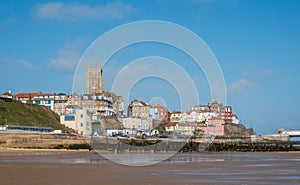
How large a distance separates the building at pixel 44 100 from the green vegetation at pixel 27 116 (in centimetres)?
4010

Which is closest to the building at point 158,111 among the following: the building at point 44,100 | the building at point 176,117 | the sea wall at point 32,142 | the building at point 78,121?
the building at point 78,121

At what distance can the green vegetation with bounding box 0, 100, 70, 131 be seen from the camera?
78750mm

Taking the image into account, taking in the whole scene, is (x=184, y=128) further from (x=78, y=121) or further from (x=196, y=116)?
(x=78, y=121)

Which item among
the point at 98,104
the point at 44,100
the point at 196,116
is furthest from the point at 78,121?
the point at 44,100

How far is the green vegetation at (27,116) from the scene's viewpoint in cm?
7875

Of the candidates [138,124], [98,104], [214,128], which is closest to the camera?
[138,124]

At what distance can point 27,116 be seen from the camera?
278 ft

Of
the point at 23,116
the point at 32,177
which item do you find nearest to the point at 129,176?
the point at 32,177

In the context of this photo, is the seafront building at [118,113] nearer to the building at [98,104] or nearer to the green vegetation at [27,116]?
the building at [98,104]

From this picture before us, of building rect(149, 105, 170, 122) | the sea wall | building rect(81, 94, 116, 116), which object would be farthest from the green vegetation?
building rect(81, 94, 116, 116)

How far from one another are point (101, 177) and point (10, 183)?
2.85m

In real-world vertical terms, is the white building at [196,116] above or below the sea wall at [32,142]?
above

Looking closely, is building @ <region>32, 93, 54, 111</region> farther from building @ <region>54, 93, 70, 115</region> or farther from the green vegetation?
the green vegetation

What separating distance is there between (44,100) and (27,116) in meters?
55.8
